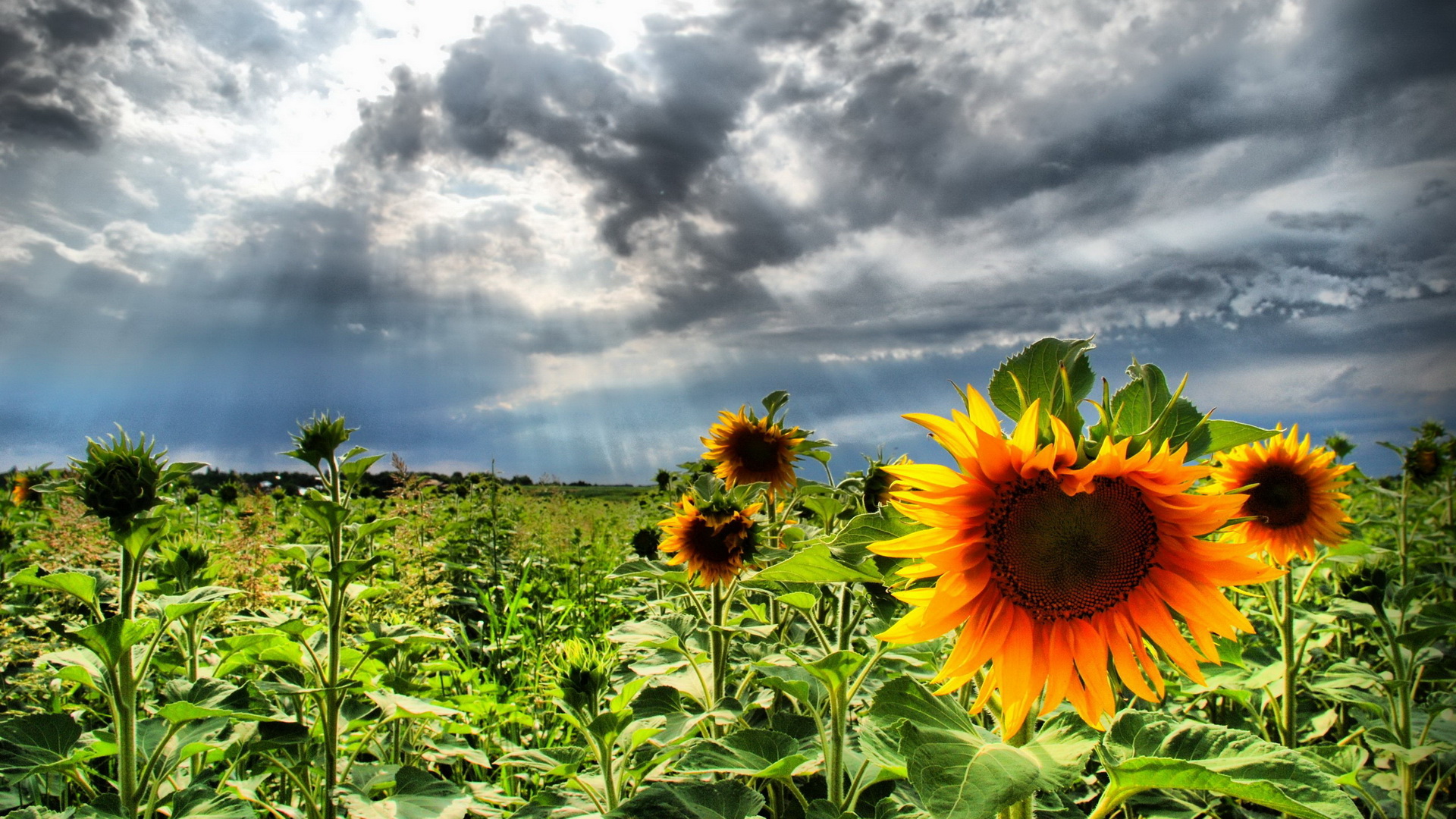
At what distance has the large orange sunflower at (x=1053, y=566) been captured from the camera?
1.02 metres

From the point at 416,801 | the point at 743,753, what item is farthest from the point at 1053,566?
the point at 416,801

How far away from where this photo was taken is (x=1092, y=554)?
3.58 feet

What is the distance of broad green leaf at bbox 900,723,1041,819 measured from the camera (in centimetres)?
84

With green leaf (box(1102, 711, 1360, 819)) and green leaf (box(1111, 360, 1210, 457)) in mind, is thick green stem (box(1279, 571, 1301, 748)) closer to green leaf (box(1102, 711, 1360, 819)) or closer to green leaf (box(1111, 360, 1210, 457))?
green leaf (box(1102, 711, 1360, 819))

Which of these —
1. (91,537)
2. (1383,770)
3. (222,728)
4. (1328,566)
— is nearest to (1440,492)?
(1328,566)

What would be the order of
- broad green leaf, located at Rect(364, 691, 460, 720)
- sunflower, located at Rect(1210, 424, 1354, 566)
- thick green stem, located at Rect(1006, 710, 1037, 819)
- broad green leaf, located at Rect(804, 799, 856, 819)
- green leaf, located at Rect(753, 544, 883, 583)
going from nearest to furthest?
green leaf, located at Rect(753, 544, 883, 583), thick green stem, located at Rect(1006, 710, 1037, 819), broad green leaf, located at Rect(804, 799, 856, 819), broad green leaf, located at Rect(364, 691, 460, 720), sunflower, located at Rect(1210, 424, 1354, 566)

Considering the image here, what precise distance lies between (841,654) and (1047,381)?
554 millimetres

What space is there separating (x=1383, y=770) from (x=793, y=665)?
2.33 m

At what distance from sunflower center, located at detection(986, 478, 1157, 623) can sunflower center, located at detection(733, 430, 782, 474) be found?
2269 millimetres

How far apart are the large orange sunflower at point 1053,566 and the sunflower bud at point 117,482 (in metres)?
1.72

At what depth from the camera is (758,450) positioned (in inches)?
134

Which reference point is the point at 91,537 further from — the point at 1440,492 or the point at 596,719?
the point at 1440,492

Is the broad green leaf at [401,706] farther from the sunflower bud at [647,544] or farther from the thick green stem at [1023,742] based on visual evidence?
the sunflower bud at [647,544]

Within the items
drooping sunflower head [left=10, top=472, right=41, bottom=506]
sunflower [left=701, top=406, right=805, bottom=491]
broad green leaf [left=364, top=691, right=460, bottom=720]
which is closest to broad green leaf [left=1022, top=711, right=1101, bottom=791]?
broad green leaf [left=364, top=691, right=460, bottom=720]
